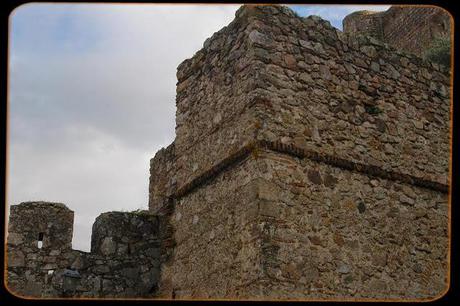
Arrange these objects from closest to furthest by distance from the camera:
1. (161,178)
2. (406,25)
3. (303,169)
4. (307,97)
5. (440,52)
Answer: (303,169)
(307,97)
(161,178)
(440,52)
(406,25)

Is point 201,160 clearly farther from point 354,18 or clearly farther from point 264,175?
point 354,18

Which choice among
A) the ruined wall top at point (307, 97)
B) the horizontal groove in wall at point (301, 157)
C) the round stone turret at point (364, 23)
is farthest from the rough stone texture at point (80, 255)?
the round stone turret at point (364, 23)

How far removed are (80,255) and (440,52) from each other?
32.5ft

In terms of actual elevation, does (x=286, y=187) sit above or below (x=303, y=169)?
below

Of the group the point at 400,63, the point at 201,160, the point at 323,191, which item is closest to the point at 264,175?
the point at 323,191

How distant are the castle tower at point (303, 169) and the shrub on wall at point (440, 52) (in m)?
6.33

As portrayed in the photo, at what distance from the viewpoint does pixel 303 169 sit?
25.2 feet

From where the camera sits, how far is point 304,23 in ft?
27.8

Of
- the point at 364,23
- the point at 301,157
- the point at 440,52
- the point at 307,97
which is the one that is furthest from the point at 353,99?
the point at 364,23

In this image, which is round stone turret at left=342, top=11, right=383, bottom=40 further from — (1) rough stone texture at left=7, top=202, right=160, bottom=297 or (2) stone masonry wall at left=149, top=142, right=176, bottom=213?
(1) rough stone texture at left=7, top=202, right=160, bottom=297

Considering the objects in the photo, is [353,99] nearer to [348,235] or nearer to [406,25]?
[348,235]

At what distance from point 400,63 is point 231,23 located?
2.23 m

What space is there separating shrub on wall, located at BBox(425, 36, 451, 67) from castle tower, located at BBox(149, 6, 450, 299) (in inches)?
249

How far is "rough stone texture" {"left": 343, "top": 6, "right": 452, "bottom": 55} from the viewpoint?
60.6ft
